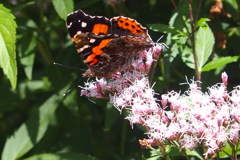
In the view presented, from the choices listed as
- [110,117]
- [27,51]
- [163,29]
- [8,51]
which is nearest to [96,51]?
[163,29]

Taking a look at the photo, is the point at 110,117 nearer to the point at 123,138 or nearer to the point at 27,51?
the point at 123,138

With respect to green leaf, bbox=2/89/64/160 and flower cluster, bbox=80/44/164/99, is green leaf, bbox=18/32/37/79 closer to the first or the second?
green leaf, bbox=2/89/64/160

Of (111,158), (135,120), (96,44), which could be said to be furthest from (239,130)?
(111,158)

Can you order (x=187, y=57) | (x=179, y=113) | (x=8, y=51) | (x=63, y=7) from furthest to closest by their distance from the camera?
(x=63, y=7) → (x=187, y=57) → (x=179, y=113) → (x=8, y=51)

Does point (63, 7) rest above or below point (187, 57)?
above

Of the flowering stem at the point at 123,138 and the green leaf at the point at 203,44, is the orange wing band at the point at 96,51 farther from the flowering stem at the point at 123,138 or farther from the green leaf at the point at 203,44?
the flowering stem at the point at 123,138
